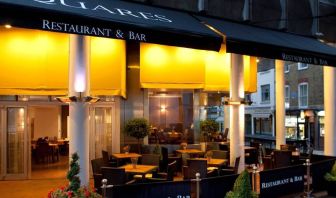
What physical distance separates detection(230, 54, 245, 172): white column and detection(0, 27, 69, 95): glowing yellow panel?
5.02 meters

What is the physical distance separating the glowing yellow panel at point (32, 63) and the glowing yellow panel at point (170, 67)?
3232 mm

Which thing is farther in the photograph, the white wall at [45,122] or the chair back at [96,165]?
the white wall at [45,122]

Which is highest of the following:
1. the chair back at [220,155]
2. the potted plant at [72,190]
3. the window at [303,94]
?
the window at [303,94]

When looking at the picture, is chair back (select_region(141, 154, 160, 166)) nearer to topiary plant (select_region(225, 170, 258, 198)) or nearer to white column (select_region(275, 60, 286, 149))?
topiary plant (select_region(225, 170, 258, 198))

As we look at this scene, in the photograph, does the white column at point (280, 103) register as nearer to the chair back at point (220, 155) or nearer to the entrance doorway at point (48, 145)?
the chair back at point (220, 155)

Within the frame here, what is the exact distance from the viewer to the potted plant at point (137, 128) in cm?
1421

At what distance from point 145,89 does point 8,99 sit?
16.0 feet

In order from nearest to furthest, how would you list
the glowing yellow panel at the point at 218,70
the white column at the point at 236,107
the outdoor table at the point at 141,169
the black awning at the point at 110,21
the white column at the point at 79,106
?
the black awning at the point at 110,21 < the white column at the point at 79,106 < the outdoor table at the point at 141,169 < the white column at the point at 236,107 < the glowing yellow panel at the point at 218,70

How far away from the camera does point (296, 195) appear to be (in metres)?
10.1

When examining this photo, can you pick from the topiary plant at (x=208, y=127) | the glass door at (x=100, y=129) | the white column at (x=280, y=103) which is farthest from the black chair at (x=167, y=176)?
the white column at (x=280, y=103)

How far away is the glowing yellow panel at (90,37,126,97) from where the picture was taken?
13133 mm

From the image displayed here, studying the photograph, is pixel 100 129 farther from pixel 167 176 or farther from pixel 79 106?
pixel 79 106

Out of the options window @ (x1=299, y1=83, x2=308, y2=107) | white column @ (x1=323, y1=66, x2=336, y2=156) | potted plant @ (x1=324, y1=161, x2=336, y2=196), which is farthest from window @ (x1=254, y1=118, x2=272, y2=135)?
Answer: potted plant @ (x1=324, y1=161, x2=336, y2=196)

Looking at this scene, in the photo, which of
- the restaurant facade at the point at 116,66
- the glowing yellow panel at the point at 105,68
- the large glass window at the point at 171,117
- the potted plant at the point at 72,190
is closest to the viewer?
the potted plant at the point at 72,190
